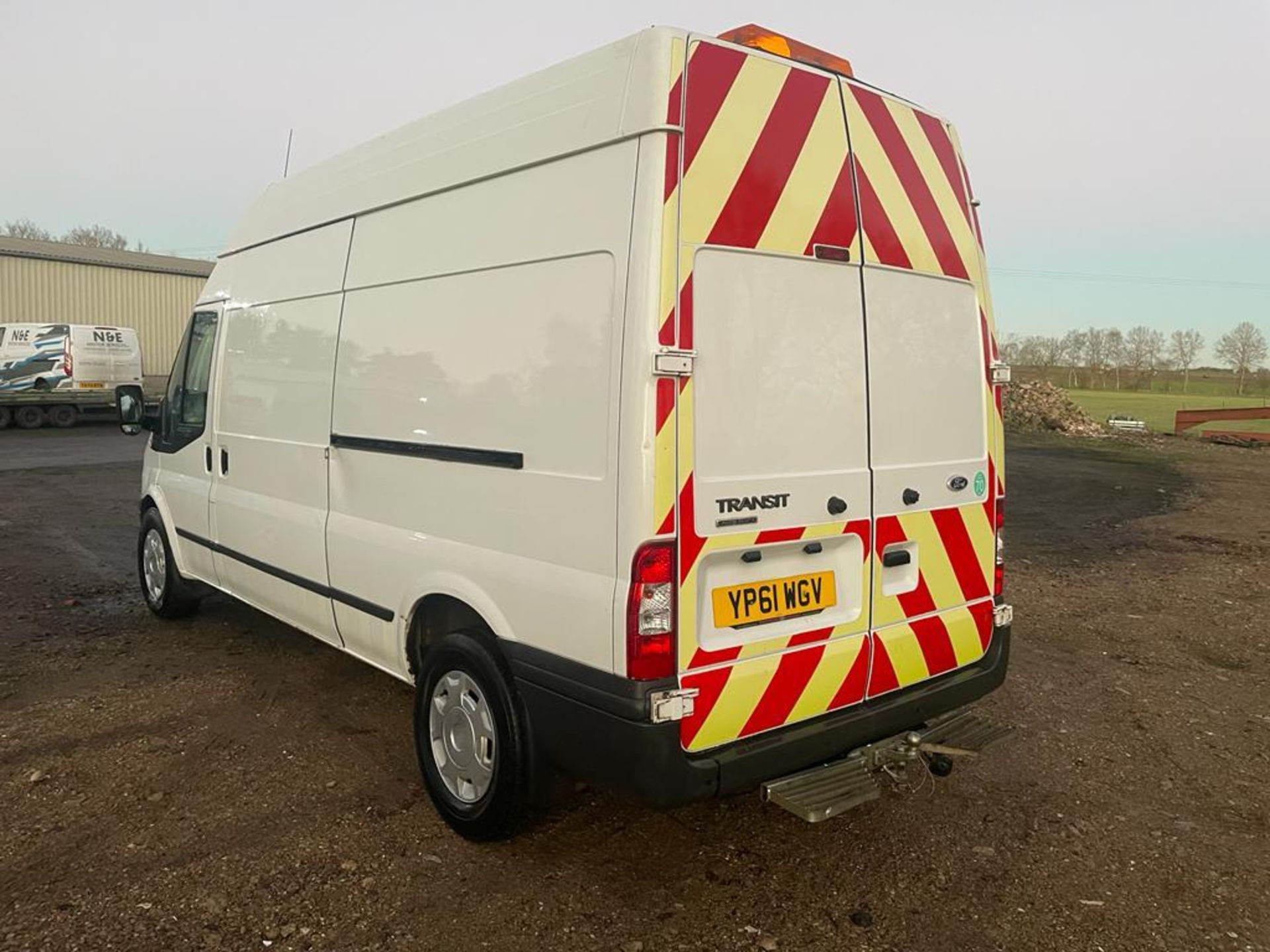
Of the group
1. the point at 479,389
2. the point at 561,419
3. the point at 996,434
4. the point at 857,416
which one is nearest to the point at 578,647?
the point at 561,419

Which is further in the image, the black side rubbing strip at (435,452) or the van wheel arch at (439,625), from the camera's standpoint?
the van wheel arch at (439,625)

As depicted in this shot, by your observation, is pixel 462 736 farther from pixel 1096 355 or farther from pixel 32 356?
pixel 1096 355

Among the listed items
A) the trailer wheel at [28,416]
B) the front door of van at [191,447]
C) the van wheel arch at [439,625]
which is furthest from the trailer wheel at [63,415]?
the van wheel arch at [439,625]

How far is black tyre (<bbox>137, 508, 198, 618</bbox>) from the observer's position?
19.7 ft

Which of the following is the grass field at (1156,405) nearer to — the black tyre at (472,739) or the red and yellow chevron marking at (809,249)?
the red and yellow chevron marking at (809,249)

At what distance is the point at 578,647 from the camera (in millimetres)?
2918

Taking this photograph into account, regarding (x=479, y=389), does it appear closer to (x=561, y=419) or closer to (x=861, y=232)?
(x=561, y=419)

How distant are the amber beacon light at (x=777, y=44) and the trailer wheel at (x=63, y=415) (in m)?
25.0

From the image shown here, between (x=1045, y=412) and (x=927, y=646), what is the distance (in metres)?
27.7

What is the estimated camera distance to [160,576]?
6223 millimetres

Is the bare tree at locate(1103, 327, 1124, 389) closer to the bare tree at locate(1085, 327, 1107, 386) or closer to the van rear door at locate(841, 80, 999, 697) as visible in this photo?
the bare tree at locate(1085, 327, 1107, 386)

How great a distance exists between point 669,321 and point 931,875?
215 cm

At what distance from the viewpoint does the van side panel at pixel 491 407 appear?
→ 2893 millimetres

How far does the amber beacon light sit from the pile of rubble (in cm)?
2559
